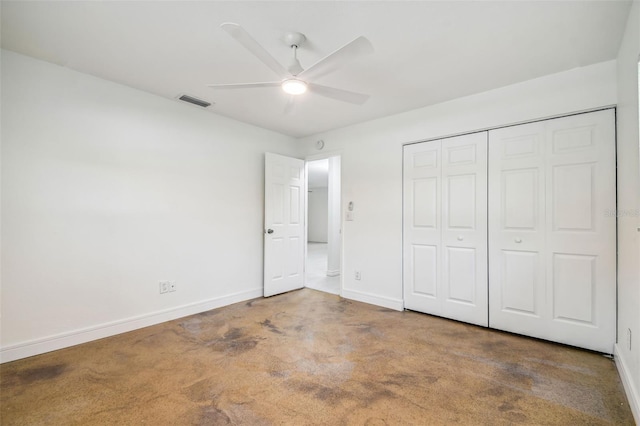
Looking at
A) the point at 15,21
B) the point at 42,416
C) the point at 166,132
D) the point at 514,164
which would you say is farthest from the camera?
the point at 166,132

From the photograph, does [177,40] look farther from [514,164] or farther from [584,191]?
[584,191]

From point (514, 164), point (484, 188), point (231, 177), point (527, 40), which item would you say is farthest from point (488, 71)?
point (231, 177)

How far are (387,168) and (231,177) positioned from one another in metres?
2.06

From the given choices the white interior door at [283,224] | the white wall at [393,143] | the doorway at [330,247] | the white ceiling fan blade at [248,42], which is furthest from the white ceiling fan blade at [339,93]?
the doorway at [330,247]

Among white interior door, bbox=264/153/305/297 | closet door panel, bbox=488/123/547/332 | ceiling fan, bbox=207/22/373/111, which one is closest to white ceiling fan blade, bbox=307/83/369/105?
ceiling fan, bbox=207/22/373/111

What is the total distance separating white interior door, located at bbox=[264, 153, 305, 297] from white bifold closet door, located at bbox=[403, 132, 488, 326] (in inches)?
67.3

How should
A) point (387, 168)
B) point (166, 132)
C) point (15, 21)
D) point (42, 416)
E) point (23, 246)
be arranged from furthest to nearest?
point (387, 168)
point (166, 132)
point (23, 246)
point (15, 21)
point (42, 416)

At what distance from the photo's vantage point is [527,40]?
2104mm

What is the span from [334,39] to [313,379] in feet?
8.03

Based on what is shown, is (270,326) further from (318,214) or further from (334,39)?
(318,214)

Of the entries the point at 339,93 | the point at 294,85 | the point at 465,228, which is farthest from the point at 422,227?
the point at 294,85

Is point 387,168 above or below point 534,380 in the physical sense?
above

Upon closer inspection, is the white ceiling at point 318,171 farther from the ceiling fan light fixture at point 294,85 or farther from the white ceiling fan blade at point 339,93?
the ceiling fan light fixture at point 294,85

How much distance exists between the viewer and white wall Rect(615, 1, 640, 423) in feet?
5.70
